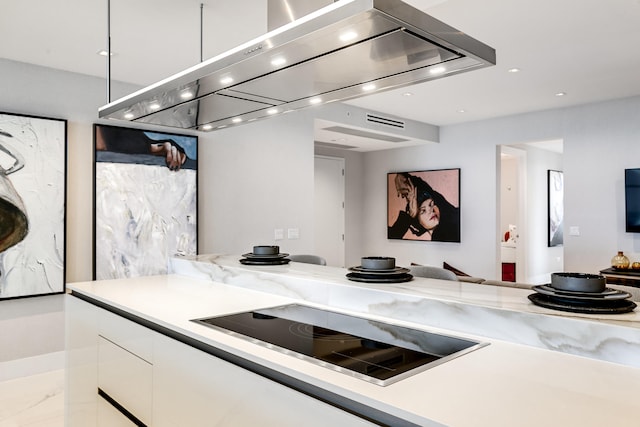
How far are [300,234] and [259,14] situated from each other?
2.82 meters

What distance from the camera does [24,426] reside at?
269 centimetres

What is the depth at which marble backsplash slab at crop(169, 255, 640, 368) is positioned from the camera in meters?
1.17

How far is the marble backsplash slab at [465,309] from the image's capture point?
3.85 ft

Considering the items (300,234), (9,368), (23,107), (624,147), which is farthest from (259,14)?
(624,147)

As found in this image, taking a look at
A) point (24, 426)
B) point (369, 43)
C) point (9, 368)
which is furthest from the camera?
point (9, 368)

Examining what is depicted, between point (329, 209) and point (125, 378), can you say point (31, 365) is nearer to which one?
point (125, 378)

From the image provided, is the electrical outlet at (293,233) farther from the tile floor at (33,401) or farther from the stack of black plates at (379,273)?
the stack of black plates at (379,273)

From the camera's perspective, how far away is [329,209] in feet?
23.7

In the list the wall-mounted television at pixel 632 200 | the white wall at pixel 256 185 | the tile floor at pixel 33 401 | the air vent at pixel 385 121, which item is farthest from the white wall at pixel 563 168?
the tile floor at pixel 33 401

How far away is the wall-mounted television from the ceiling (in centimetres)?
100

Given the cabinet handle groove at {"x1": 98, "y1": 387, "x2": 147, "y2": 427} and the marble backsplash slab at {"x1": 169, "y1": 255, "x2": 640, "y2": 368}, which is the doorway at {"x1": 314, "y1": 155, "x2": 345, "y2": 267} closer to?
the marble backsplash slab at {"x1": 169, "y1": 255, "x2": 640, "y2": 368}

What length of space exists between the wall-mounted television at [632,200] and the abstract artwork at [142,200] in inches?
180

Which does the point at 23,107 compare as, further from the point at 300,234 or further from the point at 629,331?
the point at 629,331

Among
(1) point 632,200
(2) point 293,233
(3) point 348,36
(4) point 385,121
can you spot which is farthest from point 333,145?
(3) point 348,36
